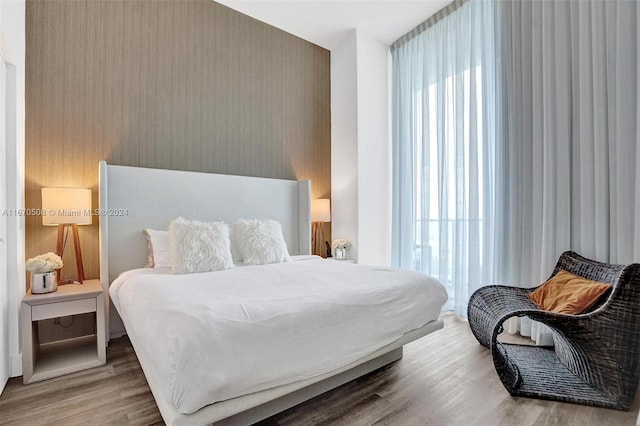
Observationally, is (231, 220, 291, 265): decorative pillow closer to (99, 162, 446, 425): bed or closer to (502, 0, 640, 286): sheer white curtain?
(99, 162, 446, 425): bed

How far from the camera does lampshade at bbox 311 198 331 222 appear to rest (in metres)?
3.99

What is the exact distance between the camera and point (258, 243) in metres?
2.87

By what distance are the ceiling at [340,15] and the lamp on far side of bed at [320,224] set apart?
2147 mm

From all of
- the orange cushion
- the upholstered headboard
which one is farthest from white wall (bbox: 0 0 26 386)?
the orange cushion

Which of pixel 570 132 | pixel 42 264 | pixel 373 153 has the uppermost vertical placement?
pixel 373 153

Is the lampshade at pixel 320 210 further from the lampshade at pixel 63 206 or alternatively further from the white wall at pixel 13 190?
the white wall at pixel 13 190

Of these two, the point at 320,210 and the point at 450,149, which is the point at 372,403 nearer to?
the point at 320,210

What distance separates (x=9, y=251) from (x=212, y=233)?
1276 mm

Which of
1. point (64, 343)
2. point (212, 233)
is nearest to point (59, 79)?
point (212, 233)

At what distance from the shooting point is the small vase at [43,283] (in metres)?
2.16

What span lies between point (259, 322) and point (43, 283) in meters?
1.86

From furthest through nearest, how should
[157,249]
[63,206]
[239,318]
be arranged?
[157,249] < [63,206] < [239,318]

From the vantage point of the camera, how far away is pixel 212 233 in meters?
2.63

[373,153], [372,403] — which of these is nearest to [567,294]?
[372,403]
